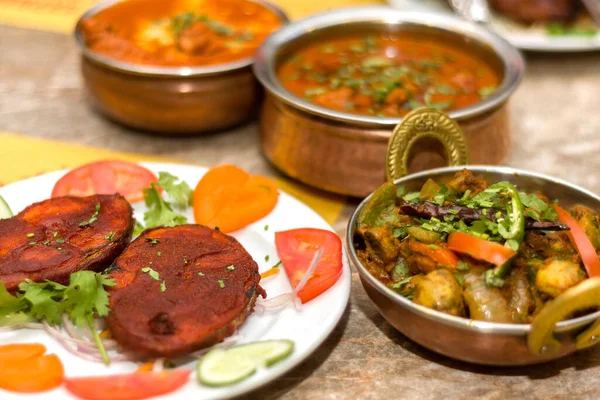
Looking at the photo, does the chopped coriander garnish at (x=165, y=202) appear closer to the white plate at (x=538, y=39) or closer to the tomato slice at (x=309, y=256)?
the tomato slice at (x=309, y=256)

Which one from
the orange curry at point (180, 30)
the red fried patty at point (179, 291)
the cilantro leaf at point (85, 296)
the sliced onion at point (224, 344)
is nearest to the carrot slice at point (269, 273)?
the red fried patty at point (179, 291)

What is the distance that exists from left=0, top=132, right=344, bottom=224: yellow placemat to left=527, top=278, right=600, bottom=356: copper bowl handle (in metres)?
1.48

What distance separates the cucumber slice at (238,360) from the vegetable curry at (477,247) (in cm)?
47

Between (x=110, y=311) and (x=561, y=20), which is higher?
(x=561, y=20)

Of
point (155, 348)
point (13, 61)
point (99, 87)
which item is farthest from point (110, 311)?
point (13, 61)

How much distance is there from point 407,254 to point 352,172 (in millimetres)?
796

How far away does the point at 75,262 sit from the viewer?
238 cm

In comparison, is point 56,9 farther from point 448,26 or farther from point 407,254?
point 407,254

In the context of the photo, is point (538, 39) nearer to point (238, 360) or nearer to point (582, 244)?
point (582, 244)

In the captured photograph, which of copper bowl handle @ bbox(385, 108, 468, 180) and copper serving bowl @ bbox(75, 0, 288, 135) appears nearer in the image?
copper bowl handle @ bbox(385, 108, 468, 180)

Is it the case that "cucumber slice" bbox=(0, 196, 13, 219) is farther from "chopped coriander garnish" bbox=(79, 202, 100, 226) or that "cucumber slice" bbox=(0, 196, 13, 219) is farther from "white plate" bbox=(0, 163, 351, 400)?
"chopped coriander garnish" bbox=(79, 202, 100, 226)

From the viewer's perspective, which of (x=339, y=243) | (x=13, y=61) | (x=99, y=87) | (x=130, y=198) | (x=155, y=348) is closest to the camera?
(x=155, y=348)

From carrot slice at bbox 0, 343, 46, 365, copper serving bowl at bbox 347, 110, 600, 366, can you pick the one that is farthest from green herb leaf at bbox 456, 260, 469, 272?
carrot slice at bbox 0, 343, 46, 365

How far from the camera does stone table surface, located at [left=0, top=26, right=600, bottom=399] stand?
7.62ft
